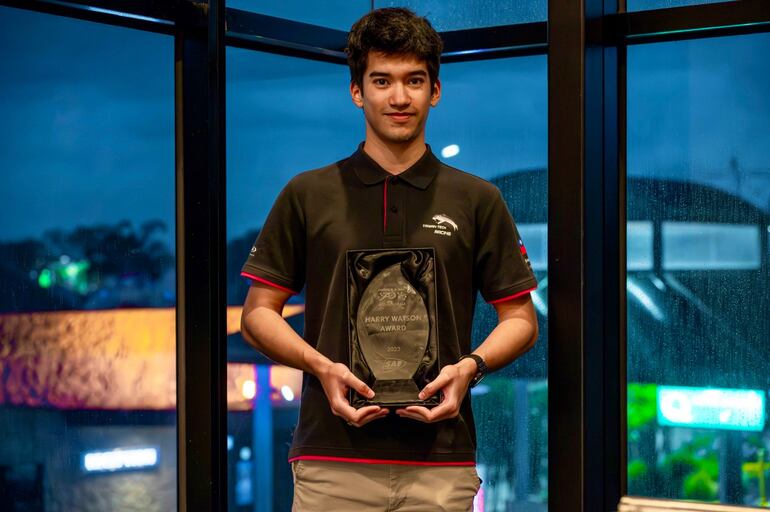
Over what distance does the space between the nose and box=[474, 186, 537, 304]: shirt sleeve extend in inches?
11.0

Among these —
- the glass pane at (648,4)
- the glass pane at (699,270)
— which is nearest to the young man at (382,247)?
the glass pane at (699,270)

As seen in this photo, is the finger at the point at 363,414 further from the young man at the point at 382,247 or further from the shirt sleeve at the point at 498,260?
the shirt sleeve at the point at 498,260

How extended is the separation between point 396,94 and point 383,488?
2.59ft

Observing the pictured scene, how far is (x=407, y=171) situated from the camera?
217cm

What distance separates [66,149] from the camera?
120 inches

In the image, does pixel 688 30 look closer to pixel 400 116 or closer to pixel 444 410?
pixel 400 116

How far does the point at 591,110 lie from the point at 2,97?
1.64 meters

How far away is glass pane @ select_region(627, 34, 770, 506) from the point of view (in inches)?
114

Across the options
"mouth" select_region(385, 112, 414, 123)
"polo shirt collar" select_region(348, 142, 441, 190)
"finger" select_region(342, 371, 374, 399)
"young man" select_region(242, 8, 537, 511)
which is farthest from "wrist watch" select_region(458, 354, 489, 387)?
"mouth" select_region(385, 112, 414, 123)

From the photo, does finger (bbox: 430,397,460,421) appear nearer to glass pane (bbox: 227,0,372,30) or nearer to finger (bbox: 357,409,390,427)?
finger (bbox: 357,409,390,427)

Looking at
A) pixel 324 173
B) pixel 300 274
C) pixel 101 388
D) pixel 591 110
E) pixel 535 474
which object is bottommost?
pixel 535 474

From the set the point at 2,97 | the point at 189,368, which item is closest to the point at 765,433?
the point at 189,368

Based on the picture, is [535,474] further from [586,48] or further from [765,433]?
[586,48]

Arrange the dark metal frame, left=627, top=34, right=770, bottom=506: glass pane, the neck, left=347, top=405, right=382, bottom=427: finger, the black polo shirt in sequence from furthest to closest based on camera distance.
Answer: left=627, top=34, right=770, bottom=506: glass pane → the dark metal frame → the neck → the black polo shirt → left=347, top=405, right=382, bottom=427: finger
